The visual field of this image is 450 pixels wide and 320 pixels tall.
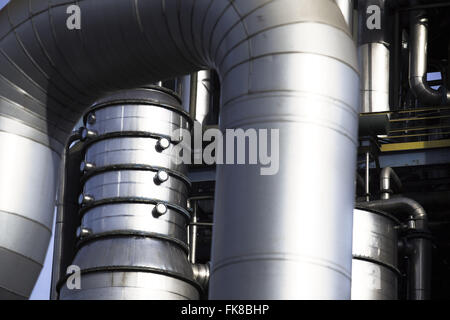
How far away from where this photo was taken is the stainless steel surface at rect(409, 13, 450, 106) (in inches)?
923

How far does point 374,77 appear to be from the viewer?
2284 cm

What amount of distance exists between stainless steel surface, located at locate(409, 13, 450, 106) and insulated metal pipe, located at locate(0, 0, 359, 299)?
1321cm

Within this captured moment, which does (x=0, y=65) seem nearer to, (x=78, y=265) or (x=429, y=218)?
(x=78, y=265)

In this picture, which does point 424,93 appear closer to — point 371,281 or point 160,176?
point 371,281

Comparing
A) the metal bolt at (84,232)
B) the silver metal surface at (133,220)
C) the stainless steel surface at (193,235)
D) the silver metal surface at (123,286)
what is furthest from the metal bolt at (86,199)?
the stainless steel surface at (193,235)

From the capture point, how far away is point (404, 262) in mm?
23516

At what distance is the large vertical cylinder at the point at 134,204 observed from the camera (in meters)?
Answer: 16.9

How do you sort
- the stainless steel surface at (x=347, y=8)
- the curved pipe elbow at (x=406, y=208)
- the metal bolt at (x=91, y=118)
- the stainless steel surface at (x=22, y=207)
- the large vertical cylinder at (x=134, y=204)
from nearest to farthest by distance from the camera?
the stainless steel surface at (x=22, y=207) < the large vertical cylinder at (x=134, y=204) < the metal bolt at (x=91, y=118) < the curved pipe elbow at (x=406, y=208) < the stainless steel surface at (x=347, y=8)

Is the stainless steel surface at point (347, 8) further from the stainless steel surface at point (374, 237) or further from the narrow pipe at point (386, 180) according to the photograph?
the stainless steel surface at point (374, 237)

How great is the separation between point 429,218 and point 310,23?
14.7 meters

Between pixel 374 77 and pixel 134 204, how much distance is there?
7.67 m

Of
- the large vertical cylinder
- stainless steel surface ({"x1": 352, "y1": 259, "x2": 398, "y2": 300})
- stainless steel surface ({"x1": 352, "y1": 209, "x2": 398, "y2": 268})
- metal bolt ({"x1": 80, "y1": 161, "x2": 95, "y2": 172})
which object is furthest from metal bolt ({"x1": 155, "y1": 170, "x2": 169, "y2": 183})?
stainless steel surface ({"x1": 352, "y1": 259, "x2": 398, "y2": 300})

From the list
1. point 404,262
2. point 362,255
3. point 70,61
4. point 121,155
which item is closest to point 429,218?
point 404,262

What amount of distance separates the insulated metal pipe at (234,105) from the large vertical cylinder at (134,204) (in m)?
5.42
